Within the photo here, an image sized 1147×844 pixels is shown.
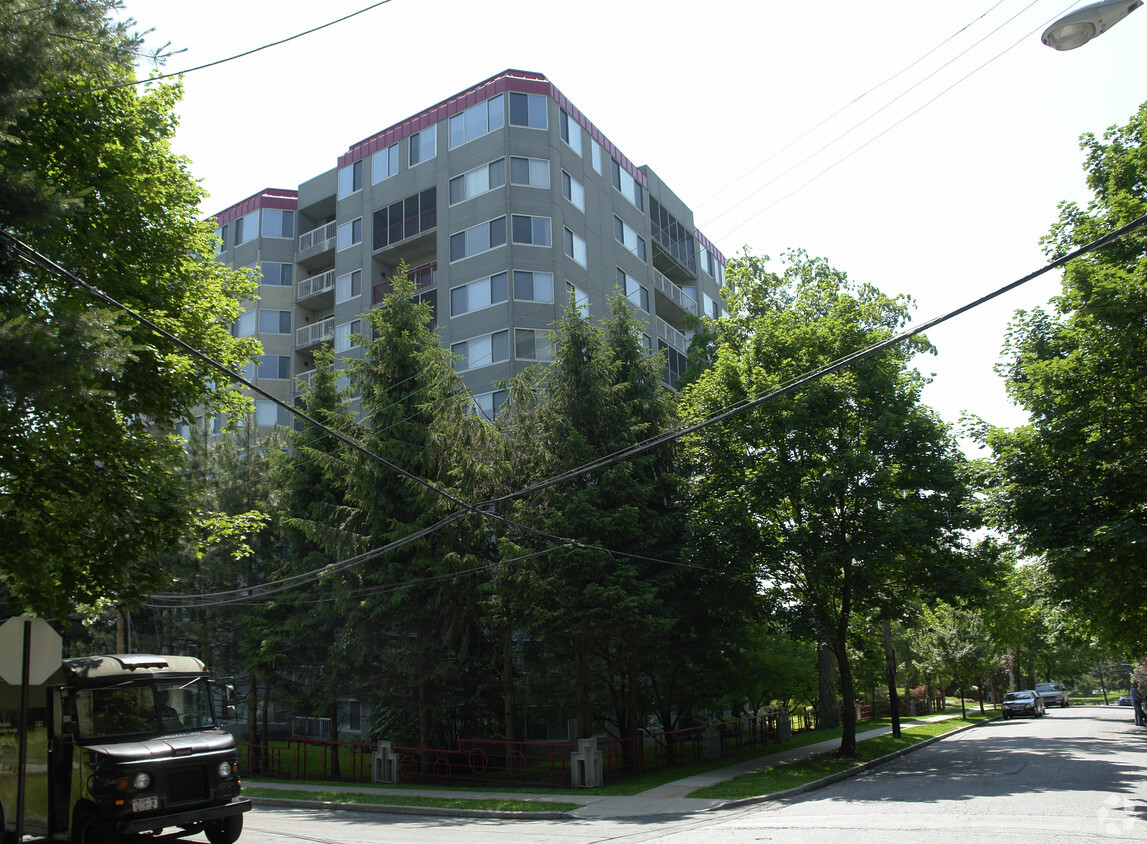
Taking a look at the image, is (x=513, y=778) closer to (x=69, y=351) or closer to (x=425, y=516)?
(x=425, y=516)

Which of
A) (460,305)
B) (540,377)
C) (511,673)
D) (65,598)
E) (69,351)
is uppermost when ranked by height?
(460,305)

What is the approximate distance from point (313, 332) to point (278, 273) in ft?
15.3

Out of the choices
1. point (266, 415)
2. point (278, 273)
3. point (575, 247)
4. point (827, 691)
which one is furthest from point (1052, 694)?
point (278, 273)

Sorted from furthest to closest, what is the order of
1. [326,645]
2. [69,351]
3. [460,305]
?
[460,305]
[326,645]
[69,351]

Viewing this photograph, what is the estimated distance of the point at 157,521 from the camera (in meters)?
14.0

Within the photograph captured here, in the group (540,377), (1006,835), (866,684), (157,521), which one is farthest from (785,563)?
(866,684)

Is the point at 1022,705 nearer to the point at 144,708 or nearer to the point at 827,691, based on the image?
the point at 827,691

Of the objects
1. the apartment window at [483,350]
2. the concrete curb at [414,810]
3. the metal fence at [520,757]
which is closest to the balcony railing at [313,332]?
the apartment window at [483,350]

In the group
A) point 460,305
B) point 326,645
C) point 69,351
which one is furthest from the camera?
point 460,305

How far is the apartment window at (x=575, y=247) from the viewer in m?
33.9

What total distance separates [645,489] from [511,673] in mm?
6329

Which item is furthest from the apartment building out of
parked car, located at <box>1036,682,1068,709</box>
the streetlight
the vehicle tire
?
parked car, located at <box>1036,682,1068,709</box>

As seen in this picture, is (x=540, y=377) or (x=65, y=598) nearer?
(x=65, y=598)

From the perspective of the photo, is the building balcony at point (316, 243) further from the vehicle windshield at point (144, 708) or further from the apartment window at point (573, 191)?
the vehicle windshield at point (144, 708)
